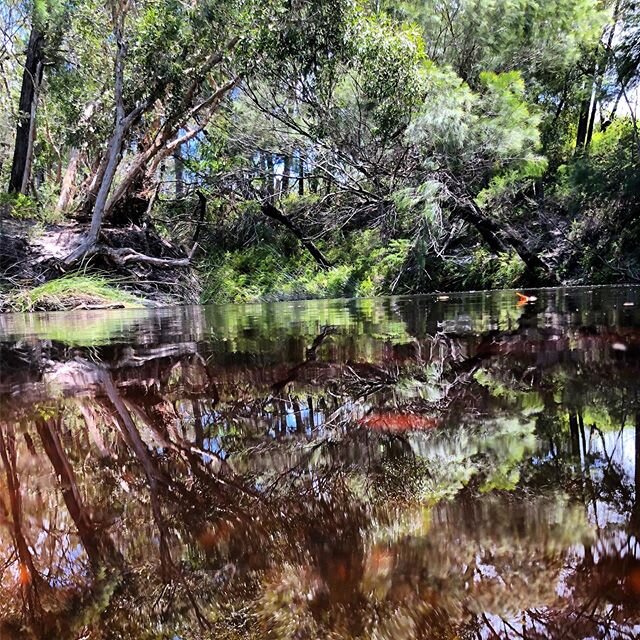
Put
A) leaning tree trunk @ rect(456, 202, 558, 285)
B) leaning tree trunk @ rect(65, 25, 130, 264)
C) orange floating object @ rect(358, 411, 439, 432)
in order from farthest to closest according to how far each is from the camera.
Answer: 1. leaning tree trunk @ rect(456, 202, 558, 285)
2. leaning tree trunk @ rect(65, 25, 130, 264)
3. orange floating object @ rect(358, 411, 439, 432)

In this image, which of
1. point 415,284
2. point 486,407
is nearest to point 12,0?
point 415,284

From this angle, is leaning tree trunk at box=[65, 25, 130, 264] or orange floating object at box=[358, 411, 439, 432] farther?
leaning tree trunk at box=[65, 25, 130, 264]

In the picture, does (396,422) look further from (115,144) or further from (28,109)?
(28,109)

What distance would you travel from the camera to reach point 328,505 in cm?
94

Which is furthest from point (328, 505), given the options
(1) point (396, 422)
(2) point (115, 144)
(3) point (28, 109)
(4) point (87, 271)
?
(3) point (28, 109)

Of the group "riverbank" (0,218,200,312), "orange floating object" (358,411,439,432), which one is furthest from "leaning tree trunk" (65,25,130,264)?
"orange floating object" (358,411,439,432)

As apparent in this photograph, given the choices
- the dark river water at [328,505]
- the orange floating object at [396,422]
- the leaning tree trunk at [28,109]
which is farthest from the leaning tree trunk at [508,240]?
the leaning tree trunk at [28,109]

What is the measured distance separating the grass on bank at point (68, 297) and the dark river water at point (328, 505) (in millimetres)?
6373

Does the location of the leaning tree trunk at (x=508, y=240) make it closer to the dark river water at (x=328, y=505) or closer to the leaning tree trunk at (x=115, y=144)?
the leaning tree trunk at (x=115, y=144)

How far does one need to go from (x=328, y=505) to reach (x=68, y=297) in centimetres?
798

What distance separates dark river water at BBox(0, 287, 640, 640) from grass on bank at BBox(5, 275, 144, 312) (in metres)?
6.37

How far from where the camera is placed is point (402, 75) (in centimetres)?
736

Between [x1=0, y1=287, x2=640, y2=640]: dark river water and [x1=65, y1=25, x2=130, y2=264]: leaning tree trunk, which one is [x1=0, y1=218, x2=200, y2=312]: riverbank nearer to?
[x1=65, y1=25, x2=130, y2=264]: leaning tree trunk

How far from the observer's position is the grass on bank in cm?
768
